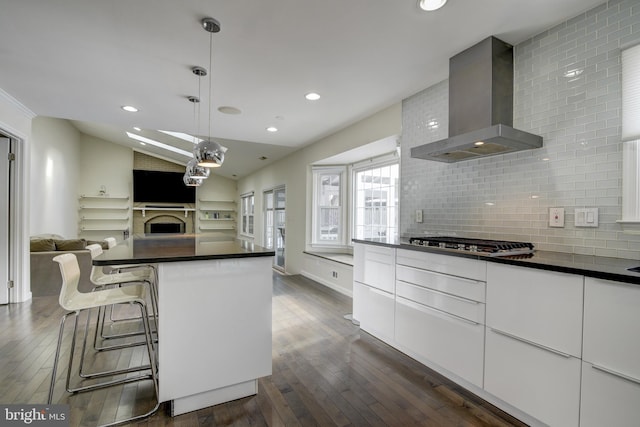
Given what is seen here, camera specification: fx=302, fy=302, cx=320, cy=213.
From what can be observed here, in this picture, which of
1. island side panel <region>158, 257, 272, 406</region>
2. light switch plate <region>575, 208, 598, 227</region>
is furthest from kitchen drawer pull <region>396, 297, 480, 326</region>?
island side panel <region>158, 257, 272, 406</region>

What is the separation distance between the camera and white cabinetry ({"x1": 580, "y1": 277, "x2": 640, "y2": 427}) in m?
1.25

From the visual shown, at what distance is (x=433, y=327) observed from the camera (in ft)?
7.23

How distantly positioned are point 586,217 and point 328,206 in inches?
151

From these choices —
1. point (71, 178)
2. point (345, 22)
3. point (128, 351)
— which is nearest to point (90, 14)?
point (345, 22)

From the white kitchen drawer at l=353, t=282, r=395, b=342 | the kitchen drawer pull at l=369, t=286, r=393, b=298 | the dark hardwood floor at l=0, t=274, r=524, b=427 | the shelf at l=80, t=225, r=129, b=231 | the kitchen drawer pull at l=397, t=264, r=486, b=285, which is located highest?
the kitchen drawer pull at l=397, t=264, r=486, b=285

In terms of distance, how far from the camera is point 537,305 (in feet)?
5.18

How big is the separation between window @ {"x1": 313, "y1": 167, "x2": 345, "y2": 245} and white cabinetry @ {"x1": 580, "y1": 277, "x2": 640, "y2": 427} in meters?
3.98

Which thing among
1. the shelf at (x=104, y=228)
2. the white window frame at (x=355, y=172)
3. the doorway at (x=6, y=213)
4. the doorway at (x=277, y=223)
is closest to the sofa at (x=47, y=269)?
the doorway at (x=6, y=213)

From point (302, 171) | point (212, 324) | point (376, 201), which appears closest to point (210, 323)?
point (212, 324)

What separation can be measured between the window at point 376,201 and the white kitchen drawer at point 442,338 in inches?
71.5

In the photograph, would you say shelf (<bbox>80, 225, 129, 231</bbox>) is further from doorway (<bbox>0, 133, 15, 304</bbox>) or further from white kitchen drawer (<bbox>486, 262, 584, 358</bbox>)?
white kitchen drawer (<bbox>486, 262, 584, 358</bbox>)

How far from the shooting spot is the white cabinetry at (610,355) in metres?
1.25

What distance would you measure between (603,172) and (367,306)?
2028 millimetres

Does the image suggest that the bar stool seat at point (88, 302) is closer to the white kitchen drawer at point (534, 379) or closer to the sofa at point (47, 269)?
the white kitchen drawer at point (534, 379)
